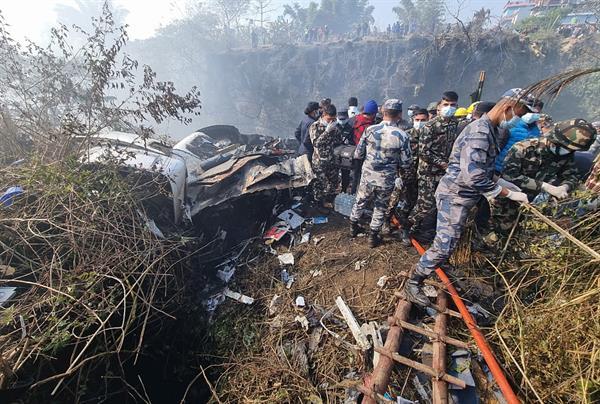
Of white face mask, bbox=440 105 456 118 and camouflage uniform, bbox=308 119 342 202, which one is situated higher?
white face mask, bbox=440 105 456 118

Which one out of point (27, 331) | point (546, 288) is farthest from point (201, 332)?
point (546, 288)

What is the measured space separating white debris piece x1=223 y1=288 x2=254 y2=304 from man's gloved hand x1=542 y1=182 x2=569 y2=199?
329cm

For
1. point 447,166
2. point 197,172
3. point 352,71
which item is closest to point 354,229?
point 447,166

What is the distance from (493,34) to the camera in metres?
15.9

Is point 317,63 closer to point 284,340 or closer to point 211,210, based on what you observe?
point 211,210

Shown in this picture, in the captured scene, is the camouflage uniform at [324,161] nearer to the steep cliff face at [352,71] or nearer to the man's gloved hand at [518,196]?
the man's gloved hand at [518,196]

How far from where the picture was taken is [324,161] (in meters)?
5.02

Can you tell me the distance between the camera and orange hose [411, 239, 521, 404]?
188cm

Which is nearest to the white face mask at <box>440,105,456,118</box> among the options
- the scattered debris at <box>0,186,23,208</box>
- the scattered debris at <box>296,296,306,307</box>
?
the scattered debris at <box>296,296,306,307</box>

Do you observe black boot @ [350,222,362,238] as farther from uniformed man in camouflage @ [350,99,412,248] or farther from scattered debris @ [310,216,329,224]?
scattered debris @ [310,216,329,224]

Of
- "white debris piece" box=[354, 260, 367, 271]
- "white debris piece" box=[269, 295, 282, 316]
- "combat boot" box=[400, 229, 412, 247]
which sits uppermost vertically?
"combat boot" box=[400, 229, 412, 247]

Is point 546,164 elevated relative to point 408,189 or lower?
elevated

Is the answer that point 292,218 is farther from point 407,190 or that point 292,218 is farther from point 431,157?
point 431,157

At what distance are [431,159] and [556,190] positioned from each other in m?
1.24
